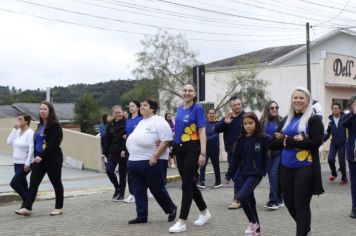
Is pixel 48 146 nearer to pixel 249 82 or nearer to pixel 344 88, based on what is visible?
pixel 249 82

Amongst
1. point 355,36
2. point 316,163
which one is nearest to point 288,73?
point 355,36

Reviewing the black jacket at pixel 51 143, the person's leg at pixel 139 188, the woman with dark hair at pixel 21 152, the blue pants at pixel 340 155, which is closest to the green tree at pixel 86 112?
the blue pants at pixel 340 155

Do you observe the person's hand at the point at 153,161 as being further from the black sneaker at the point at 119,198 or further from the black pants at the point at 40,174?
the black sneaker at the point at 119,198

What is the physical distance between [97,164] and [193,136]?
10.2 m

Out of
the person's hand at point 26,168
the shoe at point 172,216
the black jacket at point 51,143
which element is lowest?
the shoe at point 172,216

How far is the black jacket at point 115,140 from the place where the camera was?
34.3 ft

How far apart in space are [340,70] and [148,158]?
70.3 feet

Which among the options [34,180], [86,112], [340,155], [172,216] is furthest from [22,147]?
[86,112]

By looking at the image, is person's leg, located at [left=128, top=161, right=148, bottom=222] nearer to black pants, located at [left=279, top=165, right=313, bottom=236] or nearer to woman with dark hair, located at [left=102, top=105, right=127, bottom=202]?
woman with dark hair, located at [left=102, top=105, right=127, bottom=202]

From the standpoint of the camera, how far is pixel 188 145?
730 cm

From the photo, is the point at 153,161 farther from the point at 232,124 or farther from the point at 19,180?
the point at 19,180

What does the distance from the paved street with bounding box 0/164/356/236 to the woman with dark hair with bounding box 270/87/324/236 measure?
57.5 inches

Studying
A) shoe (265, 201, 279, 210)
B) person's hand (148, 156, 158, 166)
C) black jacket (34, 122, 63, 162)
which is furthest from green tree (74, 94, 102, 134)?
person's hand (148, 156, 158, 166)

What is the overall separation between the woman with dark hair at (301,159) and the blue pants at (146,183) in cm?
230
